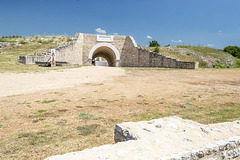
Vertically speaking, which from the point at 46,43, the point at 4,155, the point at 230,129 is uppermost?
the point at 46,43

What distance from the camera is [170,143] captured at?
7.63 feet

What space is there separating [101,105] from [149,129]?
9.81 ft

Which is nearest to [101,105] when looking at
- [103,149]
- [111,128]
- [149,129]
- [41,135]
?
[111,128]

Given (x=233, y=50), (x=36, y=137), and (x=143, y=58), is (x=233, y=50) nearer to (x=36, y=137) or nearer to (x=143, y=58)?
(x=143, y=58)

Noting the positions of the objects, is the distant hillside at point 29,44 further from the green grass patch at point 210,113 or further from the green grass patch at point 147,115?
the green grass patch at point 210,113

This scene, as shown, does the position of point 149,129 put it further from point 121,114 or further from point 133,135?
point 121,114

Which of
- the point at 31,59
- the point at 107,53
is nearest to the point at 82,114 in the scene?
the point at 31,59

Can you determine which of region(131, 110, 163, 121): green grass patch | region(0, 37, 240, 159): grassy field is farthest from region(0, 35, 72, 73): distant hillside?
region(131, 110, 163, 121): green grass patch

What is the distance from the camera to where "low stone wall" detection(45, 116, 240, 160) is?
6.70 feet

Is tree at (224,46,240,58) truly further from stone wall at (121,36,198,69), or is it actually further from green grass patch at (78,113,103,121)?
green grass patch at (78,113,103,121)

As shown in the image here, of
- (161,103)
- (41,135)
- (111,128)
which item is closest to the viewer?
(41,135)

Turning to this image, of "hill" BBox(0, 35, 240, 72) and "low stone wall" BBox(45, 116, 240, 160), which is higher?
"hill" BBox(0, 35, 240, 72)

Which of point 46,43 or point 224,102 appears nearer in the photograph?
point 224,102

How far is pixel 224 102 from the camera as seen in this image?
624 centimetres
